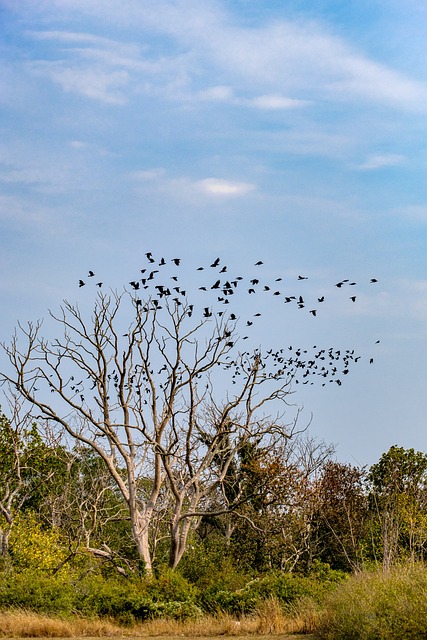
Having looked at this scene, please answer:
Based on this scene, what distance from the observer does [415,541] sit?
1077 inches

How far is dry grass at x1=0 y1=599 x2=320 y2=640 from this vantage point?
14648mm

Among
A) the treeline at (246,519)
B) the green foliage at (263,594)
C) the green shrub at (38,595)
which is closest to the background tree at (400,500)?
the treeline at (246,519)

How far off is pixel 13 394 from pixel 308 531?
11.4m

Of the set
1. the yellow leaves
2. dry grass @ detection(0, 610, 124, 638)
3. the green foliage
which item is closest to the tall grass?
the green foliage

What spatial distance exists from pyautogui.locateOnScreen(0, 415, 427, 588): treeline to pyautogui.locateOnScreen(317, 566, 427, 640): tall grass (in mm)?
5923

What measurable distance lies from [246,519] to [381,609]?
12.1 m

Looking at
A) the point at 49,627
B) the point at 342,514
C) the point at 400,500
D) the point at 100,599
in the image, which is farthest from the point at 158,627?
the point at 342,514

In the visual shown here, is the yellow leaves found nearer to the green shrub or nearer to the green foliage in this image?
the green shrub

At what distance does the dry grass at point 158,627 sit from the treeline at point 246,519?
3.17 meters

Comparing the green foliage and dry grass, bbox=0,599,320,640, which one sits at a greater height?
the green foliage

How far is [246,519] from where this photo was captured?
2312 cm

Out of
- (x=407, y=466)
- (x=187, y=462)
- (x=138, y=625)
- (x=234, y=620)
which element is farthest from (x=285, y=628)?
(x=407, y=466)

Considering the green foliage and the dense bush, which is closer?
the dense bush

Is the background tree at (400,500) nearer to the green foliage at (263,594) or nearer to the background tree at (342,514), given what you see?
the background tree at (342,514)
